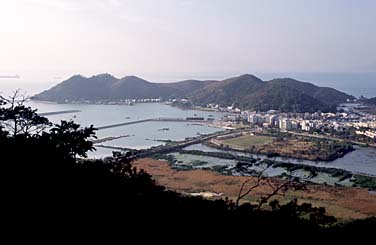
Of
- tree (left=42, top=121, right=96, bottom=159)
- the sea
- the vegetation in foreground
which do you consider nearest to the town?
the sea

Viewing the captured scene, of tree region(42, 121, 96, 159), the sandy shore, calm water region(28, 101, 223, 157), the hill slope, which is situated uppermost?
the hill slope

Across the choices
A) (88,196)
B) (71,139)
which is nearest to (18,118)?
(71,139)

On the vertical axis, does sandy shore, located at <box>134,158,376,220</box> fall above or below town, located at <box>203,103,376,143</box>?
below

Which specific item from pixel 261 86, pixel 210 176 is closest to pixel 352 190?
pixel 210 176

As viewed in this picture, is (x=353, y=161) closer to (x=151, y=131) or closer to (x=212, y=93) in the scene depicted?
(x=151, y=131)

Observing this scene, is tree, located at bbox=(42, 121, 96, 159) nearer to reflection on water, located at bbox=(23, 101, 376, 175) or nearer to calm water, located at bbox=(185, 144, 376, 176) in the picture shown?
reflection on water, located at bbox=(23, 101, 376, 175)

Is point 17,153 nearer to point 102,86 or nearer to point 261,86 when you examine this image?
point 261,86
